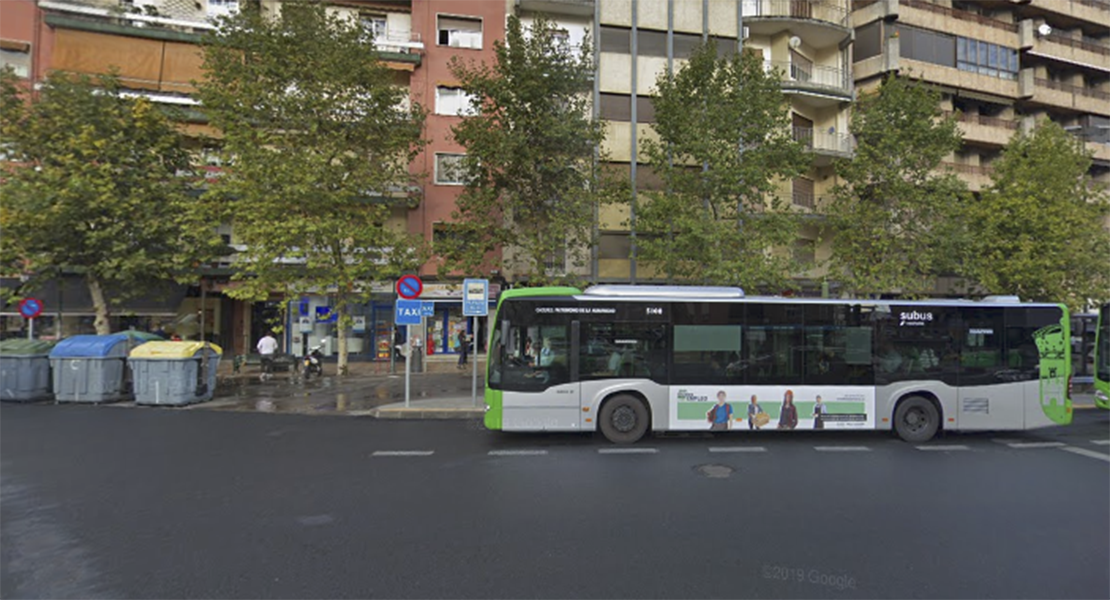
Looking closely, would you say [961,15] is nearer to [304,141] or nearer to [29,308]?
[304,141]

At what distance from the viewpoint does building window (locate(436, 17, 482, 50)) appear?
67.7 feet

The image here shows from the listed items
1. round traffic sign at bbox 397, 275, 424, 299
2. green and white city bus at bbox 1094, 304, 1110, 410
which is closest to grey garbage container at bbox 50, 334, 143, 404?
round traffic sign at bbox 397, 275, 424, 299

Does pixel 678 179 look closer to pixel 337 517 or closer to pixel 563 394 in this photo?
pixel 563 394

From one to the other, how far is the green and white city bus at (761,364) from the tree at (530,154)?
6.33 m

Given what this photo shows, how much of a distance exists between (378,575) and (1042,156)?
24038 millimetres

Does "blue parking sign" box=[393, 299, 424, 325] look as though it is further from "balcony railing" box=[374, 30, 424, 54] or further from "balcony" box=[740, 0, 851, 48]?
"balcony" box=[740, 0, 851, 48]

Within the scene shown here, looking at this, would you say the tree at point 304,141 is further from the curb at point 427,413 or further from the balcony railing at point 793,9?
the balcony railing at point 793,9

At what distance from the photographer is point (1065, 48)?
87.2ft

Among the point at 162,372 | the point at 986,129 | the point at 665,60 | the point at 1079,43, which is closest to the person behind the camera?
the point at 162,372

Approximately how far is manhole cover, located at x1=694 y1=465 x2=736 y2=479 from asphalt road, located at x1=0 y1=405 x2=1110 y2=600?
0.09 ft

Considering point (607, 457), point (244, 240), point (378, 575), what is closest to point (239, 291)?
point (244, 240)

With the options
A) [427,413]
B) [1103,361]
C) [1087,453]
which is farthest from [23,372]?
[1103,361]

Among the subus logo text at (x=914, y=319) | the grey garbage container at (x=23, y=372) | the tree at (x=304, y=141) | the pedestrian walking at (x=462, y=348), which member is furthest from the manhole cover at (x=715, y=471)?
the grey garbage container at (x=23, y=372)

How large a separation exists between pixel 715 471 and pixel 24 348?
15744 mm
